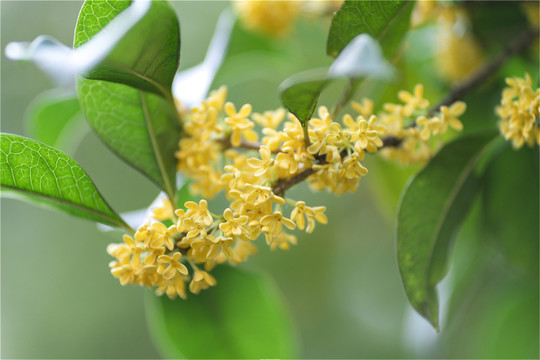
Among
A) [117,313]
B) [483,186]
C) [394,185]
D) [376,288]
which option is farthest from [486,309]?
[117,313]

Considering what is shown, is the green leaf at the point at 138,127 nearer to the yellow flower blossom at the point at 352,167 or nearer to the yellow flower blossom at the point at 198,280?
the yellow flower blossom at the point at 198,280

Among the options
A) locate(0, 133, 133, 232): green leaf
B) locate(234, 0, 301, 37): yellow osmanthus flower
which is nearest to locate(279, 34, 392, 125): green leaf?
locate(0, 133, 133, 232): green leaf

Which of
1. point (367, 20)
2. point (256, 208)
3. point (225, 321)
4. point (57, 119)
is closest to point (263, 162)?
point (256, 208)

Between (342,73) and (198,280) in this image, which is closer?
(342,73)

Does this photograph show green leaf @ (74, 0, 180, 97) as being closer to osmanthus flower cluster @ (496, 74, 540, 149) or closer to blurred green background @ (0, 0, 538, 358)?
osmanthus flower cluster @ (496, 74, 540, 149)

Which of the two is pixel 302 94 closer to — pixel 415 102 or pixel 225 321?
pixel 415 102
